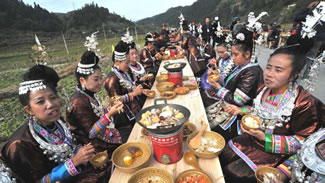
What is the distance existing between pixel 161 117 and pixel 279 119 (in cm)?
143

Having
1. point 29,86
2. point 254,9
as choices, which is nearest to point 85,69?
point 29,86

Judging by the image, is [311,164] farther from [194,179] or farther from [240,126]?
[194,179]

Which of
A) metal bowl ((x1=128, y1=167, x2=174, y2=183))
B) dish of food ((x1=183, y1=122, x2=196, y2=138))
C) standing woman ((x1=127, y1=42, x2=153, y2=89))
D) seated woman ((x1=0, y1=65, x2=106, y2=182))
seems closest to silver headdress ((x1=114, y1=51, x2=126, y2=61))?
standing woman ((x1=127, y1=42, x2=153, y2=89))

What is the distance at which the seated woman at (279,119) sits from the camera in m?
1.70

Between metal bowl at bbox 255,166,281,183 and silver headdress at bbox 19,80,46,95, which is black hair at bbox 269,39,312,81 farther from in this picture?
silver headdress at bbox 19,80,46,95

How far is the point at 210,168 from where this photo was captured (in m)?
1.62

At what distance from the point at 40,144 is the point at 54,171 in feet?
1.05

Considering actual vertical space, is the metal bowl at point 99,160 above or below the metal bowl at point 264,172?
above

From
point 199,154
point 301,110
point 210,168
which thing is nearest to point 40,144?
point 199,154

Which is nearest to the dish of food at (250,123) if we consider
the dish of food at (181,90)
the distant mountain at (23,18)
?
the dish of food at (181,90)

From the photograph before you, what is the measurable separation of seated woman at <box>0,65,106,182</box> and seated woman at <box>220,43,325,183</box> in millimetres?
1829

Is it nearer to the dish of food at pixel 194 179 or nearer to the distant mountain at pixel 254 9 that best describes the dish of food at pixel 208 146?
the dish of food at pixel 194 179

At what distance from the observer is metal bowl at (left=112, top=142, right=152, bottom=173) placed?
5.26 ft

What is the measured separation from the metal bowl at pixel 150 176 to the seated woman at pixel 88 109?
3.25ft
